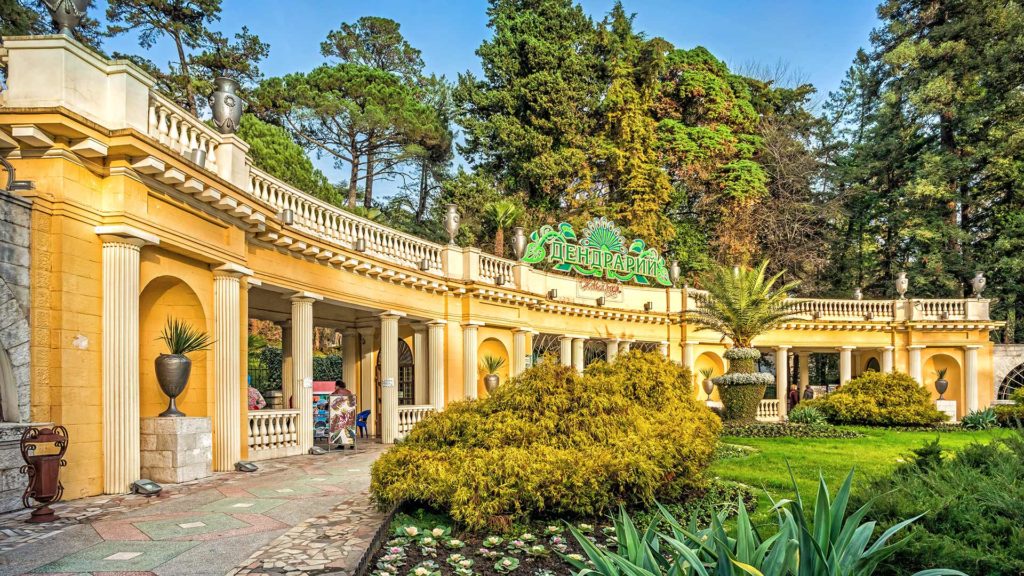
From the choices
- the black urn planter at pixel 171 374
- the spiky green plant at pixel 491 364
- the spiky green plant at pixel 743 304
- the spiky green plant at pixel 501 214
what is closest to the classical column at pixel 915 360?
the spiky green plant at pixel 743 304

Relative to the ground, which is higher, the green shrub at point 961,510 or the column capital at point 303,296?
the column capital at point 303,296

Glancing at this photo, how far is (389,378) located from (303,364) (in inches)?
127

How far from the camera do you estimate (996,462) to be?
6.30m

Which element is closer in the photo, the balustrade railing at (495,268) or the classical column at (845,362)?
the balustrade railing at (495,268)

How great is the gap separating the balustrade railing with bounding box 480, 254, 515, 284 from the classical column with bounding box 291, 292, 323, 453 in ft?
23.5

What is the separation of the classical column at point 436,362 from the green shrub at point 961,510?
14128 millimetres

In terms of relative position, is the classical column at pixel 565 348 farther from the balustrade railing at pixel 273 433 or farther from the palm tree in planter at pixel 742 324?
the balustrade railing at pixel 273 433

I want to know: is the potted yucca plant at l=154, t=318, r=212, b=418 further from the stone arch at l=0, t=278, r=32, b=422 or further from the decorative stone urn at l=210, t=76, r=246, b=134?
the decorative stone urn at l=210, t=76, r=246, b=134

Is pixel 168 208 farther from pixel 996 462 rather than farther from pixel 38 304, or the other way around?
pixel 996 462

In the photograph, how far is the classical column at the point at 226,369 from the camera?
11242mm

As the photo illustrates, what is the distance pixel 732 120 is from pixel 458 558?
35308 millimetres

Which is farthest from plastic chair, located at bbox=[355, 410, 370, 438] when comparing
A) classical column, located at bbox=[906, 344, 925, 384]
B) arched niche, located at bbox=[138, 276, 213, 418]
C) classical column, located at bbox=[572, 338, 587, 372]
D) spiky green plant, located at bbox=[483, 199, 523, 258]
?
classical column, located at bbox=[906, 344, 925, 384]

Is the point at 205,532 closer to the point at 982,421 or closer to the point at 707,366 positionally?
the point at 982,421

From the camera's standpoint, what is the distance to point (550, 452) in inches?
291
